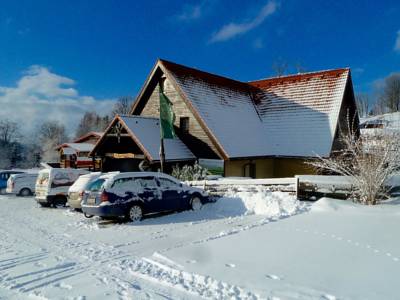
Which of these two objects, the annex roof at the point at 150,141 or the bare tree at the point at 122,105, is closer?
the annex roof at the point at 150,141

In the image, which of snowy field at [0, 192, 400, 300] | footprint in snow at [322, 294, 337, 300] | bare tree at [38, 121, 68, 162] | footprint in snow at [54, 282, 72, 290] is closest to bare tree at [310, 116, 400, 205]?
snowy field at [0, 192, 400, 300]

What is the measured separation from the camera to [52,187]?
15.4m

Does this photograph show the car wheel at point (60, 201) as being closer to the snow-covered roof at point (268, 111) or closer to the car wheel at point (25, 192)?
the car wheel at point (25, 192)

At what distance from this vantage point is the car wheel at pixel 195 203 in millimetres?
13250

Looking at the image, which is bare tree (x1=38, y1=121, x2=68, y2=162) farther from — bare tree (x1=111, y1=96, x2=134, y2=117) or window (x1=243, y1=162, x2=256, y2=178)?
window (x1=243, y1=162, x2=256, y2=178)

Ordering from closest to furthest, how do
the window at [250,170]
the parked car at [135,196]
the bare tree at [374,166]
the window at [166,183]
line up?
1. the parked car at [135,196]
2. the bare tree at [374,166]
3. the window at [166,183]
4. the window at [250,170]

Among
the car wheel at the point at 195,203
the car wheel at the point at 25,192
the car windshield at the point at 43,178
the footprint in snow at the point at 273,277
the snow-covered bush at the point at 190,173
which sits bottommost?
the car wheel at the point at 25,192

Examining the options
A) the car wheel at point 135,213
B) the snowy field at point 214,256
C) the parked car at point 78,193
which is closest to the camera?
the snowy field at point 214,256

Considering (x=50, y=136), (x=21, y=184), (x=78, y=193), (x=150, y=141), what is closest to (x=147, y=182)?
(x=78, y=193)

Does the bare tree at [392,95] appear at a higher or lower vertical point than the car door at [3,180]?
higher

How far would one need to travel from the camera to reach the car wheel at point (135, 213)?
11430 mm

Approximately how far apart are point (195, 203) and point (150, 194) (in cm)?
210

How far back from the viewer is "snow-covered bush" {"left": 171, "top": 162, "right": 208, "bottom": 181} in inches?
696

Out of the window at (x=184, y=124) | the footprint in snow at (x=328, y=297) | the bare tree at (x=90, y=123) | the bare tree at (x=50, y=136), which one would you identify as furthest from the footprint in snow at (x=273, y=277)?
the bare tree at (x=90, y=123)
